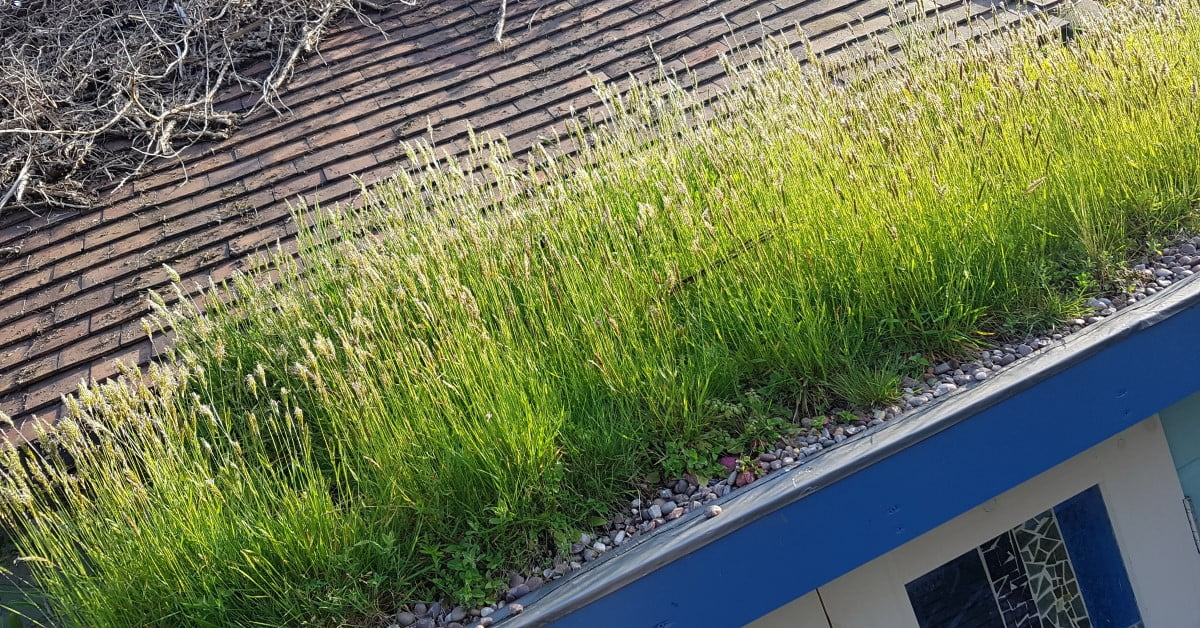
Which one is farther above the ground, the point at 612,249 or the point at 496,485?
the point at 612,249

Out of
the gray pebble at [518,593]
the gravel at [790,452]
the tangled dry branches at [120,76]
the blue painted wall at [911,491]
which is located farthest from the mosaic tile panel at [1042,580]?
the tangled dry branches at [120,76]

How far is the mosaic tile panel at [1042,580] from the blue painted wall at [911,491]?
563 millimetres

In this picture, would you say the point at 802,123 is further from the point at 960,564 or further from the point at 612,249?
the point at 960,564

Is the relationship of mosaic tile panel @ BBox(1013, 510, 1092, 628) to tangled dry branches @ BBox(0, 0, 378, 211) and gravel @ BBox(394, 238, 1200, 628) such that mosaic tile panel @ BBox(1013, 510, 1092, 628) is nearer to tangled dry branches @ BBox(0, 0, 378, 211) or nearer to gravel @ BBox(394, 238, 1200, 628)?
gravel @ BBox(394, 238, 1200, 628)

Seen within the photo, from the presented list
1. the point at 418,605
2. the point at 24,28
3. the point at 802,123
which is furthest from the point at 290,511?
the point at 24,28

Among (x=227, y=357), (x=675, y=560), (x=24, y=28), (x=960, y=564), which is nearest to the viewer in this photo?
(x=675, y=560)

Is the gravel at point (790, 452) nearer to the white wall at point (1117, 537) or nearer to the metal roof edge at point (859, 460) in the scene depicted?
the metal roof edge at point (859, 460)

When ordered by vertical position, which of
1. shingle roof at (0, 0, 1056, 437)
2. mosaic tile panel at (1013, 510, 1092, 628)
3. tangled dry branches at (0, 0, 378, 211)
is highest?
tangled dry branches at (0, 0, 378, 211)

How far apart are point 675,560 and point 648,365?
30.1 inches

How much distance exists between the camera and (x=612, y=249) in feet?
13.8

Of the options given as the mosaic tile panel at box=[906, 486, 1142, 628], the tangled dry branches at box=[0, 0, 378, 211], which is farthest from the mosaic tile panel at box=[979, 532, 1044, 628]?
the tangled dry branches at box=[0, 0, 378, 211]

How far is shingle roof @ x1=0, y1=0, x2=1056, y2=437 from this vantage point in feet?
15.6

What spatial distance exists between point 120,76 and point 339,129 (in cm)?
159

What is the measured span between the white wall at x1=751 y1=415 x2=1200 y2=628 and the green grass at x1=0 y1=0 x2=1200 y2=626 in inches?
24.7
